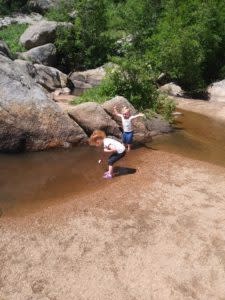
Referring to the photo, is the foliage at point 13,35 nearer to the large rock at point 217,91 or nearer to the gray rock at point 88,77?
the gray rock at point 88,77

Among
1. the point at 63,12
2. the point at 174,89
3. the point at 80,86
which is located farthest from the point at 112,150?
the point at 63,12

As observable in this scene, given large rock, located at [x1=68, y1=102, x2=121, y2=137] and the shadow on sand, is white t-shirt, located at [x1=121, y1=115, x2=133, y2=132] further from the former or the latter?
large rock, located at [x1=68, y1=102, x2=121, y2=137]

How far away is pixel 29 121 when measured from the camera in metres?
16.2

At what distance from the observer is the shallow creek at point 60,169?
12.0 m

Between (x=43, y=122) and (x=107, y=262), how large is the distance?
28.0ft

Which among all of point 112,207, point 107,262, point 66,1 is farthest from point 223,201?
point 66,1

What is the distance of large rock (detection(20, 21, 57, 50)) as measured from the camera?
3438 cm

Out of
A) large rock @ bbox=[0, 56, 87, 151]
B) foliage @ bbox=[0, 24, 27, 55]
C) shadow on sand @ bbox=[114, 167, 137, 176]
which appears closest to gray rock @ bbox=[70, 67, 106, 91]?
foliage @ bbox=[0, 24, 27, 55]

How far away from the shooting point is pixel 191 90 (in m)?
30.8

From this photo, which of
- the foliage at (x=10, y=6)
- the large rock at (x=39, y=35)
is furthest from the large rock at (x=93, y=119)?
the foliage at (x=10, y=6)

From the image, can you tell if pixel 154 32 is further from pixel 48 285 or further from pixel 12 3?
pixel 48 285

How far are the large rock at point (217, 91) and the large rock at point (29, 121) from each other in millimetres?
15485

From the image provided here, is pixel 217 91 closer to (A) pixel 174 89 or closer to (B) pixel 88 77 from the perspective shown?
(A) pixel 174 89

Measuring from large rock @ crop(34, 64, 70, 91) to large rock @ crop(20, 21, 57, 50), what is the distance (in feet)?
18.2
